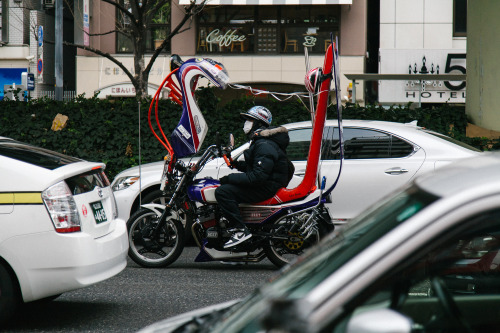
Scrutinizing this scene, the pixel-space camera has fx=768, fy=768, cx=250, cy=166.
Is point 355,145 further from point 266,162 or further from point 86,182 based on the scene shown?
point 86,182

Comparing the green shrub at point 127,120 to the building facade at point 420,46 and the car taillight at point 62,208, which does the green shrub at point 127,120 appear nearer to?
the car taillight at point 62,208

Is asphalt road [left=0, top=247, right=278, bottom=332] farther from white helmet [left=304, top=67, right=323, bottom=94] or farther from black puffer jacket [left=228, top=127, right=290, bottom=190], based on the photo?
white helmet [left=304, top=67, right=323, bottom=94]

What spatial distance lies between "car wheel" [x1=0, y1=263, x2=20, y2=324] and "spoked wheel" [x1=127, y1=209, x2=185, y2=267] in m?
2.90

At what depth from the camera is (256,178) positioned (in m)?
7.92

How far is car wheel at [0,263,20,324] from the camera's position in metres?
5.40

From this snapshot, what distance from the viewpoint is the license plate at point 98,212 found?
597 cm

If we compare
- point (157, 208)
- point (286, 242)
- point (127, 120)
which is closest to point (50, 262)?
point (157, 208)

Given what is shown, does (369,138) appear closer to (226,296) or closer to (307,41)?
(226,296)

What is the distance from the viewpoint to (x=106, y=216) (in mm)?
6234

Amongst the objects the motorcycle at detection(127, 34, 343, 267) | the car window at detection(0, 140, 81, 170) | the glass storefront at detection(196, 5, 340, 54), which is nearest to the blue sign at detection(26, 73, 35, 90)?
the glass storefront at detection(196, 5, 340, 54)

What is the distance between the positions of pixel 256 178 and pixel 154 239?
135 centimetres

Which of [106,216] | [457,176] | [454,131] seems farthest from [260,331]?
[454,131]

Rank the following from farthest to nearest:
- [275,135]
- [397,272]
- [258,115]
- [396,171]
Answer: [396,171], [258,115], [275,135], [397,272]

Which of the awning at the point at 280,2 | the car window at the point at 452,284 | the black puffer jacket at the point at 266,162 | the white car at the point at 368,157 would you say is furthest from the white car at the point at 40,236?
the awning at the point at 280,2
